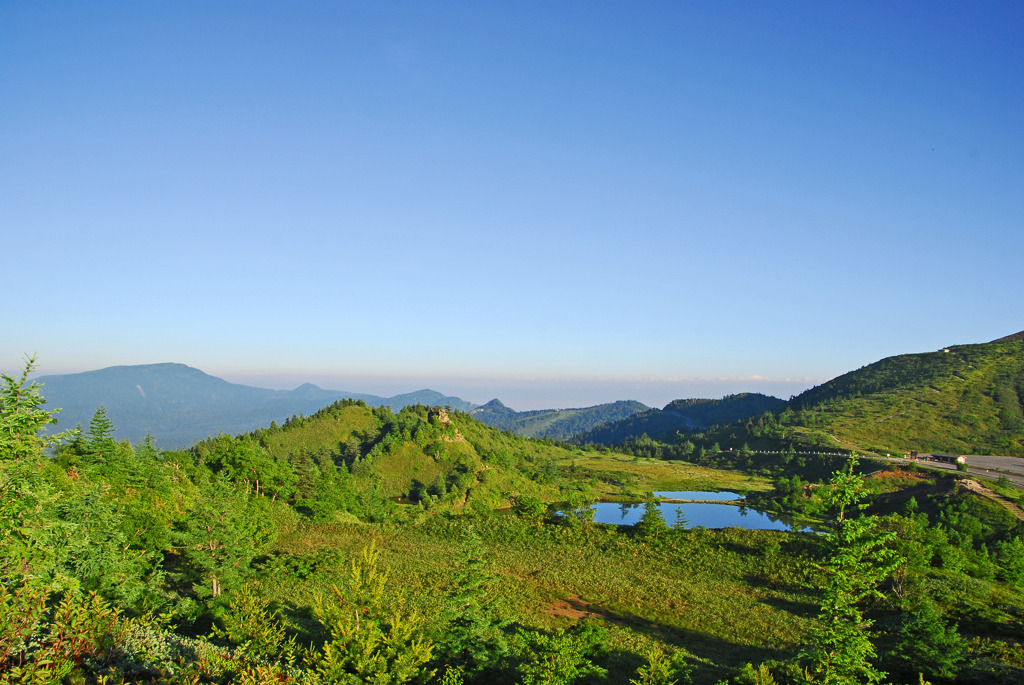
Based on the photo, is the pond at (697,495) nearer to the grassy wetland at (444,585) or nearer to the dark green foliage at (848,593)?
the grassy wetland at (444,585)

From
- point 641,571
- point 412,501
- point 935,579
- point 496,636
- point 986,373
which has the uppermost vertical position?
point 986,373

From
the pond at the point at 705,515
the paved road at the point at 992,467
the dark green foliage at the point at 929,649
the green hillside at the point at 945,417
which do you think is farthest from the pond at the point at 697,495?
the dark green foliage at the point at 929,649

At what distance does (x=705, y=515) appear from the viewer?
340ft

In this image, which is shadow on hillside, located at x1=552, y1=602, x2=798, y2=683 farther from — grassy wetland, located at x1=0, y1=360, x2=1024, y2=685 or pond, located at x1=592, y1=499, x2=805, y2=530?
pond, located at x1=592, y1=499, x2=805, y2=530

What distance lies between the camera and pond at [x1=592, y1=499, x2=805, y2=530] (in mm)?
94250

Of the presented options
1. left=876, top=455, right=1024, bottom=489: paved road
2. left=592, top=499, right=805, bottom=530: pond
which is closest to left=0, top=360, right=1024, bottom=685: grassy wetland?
left=592, top=499, right=805, bottom=530: pond

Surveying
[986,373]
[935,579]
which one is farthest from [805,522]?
[986,373]

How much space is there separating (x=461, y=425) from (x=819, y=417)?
147485 millimetres

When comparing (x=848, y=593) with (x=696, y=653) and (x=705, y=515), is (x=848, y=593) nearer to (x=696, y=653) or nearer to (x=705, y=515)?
(x=696, y=653)

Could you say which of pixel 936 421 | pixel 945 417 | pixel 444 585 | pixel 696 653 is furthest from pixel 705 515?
pixel 945 417

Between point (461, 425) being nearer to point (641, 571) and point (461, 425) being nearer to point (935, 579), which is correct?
point (641, 571)

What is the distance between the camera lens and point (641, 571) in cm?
5128

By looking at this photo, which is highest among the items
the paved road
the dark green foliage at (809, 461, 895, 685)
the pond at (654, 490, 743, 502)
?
the dark green foliage at (809, 461, 895, 685)

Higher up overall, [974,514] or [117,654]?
[117,654]
